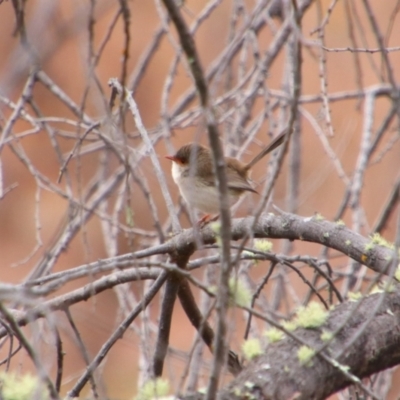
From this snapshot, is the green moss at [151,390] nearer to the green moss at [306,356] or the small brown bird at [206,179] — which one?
the green moss at [306,356]

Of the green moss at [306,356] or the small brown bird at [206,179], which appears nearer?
the green moss at [306,356]

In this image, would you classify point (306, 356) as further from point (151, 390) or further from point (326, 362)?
point (151, 390)

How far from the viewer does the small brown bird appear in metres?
4.59

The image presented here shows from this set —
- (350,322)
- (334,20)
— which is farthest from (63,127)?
(350,322)

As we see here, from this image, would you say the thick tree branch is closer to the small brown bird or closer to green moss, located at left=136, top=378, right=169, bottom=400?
green moss, located at left=136, top=378, right=169, bottom=400

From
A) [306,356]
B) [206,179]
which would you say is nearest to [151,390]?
[306,356]

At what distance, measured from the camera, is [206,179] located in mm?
4824

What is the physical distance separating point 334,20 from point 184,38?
7.81 meters

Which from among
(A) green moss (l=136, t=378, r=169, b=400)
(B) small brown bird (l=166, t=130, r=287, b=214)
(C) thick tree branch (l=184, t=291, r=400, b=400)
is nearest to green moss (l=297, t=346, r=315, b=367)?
(C) thick tree branch (l=184, t=291, r=400, b=400)

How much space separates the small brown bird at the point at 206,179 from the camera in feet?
15.0

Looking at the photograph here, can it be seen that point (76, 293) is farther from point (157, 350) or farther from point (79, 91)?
point (79, 91)

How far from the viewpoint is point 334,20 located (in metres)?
8.93

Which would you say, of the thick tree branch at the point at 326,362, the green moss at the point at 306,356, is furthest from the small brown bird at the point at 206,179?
the green moss at the point at 306,356

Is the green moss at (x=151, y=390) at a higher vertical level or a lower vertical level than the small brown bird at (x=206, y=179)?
lower
